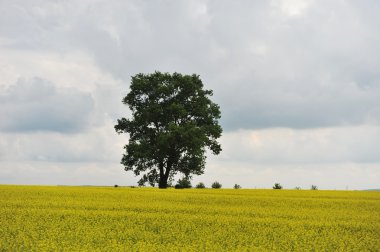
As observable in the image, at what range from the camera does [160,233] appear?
64.4 feet

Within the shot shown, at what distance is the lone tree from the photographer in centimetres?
5422

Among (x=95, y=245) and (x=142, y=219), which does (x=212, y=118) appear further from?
(x=95, y=245)

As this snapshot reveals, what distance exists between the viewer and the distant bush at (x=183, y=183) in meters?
55.2

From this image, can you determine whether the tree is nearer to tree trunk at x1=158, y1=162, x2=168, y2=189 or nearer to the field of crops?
tree trunk at x1=158, y1=162, x2=168, y2=189

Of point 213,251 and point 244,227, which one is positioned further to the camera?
point 244,227

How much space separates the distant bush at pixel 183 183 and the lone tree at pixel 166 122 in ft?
2.27

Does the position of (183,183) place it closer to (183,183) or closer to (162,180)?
(183,183)

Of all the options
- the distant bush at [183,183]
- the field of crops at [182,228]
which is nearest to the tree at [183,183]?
the distant bush at [183,183]

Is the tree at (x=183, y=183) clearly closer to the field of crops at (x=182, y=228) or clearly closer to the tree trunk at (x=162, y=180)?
the tree trunk at (x=162, y=180)

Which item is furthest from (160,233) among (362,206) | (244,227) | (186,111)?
(186,111)

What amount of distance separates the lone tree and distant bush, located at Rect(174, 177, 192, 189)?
692 millimetres

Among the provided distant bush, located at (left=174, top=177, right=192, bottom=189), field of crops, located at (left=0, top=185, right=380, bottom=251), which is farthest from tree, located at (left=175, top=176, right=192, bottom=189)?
field of crops, located at (left=0, top=185, right=380, bottom=251)

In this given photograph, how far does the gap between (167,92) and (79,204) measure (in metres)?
28.0

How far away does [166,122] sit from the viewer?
55.2m
